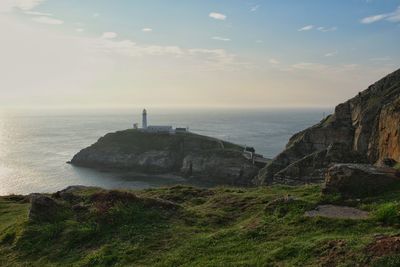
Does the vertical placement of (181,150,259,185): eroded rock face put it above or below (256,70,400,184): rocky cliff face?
below

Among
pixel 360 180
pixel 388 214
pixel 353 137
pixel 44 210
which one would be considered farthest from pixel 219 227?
pixel 353 137

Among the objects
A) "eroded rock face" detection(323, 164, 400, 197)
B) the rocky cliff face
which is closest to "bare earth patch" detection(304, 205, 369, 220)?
"eroded rock face" detection(323, 164, 400, 197)

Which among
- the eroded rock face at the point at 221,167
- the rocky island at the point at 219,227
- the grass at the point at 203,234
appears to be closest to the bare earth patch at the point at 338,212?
the rocky island at the point at 219,227

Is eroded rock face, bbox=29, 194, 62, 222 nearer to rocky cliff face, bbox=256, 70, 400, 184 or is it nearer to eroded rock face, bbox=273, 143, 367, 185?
rocky cliff face, bbox=256, 70, 400, 184

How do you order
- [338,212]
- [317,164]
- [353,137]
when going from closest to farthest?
[338,212] → [317,164] → [353,137]

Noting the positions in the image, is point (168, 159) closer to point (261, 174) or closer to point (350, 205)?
point (261, 174)

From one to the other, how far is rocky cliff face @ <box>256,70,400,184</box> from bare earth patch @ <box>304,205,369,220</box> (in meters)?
24.2

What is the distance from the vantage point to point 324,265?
33.7 ft

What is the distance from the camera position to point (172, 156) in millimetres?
107438

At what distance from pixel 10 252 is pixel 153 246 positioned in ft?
20.4

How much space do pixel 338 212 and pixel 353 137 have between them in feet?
180

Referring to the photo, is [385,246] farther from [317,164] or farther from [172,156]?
[172,156]

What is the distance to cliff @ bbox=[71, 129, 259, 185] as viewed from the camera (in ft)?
314

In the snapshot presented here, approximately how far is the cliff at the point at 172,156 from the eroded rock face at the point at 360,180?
74416 millimetres
